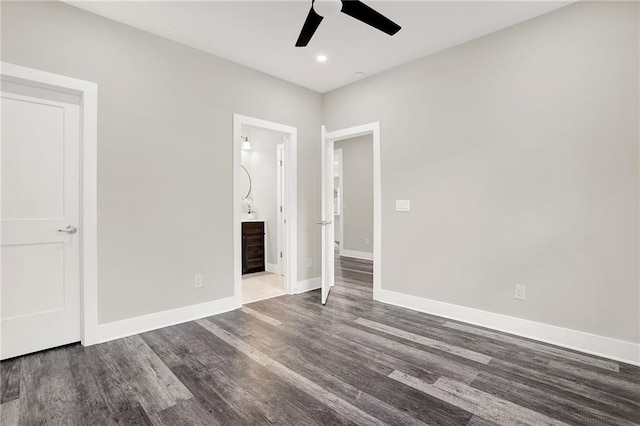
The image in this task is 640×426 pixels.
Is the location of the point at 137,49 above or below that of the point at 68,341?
above

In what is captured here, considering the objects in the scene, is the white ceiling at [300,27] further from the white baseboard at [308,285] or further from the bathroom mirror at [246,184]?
the white baseboard at [308,285]

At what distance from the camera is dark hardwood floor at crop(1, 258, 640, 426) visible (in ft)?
5.66

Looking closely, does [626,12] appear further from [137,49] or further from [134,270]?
[134,270]

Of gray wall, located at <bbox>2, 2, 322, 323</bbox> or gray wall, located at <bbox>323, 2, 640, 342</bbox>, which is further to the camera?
gray wall, located at <bbox>2, 2, 322, 323</bbox>

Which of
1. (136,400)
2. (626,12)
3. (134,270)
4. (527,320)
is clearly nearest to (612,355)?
(527,320)

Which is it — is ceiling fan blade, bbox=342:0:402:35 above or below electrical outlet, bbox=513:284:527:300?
above

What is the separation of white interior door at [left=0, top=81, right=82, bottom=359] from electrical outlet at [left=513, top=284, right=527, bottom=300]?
3.85 metres

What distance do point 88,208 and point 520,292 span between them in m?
3.83

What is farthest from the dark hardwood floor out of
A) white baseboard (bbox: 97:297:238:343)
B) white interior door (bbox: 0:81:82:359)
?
white interior door (bbox: 0:81:82:359)

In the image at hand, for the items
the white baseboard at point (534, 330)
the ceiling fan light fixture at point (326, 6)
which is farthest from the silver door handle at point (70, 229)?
the white baseboard at point (534, 330)

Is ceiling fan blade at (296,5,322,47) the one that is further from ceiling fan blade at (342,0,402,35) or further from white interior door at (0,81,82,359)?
white interior door at (0,81,82,359)

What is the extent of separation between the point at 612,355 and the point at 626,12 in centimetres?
257

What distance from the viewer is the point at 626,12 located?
230cm

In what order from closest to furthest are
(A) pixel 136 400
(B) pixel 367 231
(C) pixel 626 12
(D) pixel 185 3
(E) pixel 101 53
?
(A) pixel 136 400, (C) pixel 626 12, (D) pixel 185 3, (E) pixel 101 53, (B) pixel 367 231
